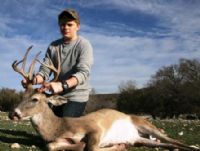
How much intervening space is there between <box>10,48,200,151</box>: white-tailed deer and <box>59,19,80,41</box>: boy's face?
47.6 inches

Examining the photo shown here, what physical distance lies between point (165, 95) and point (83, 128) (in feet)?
143

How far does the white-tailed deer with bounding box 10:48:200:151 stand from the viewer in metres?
8.18

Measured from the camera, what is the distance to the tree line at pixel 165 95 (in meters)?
48.7

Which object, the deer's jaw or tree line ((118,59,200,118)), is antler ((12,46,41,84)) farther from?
tree line ((118,59,200,118))

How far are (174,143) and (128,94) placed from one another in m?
45.3

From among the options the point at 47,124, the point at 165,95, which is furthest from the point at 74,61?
the point at 165,95

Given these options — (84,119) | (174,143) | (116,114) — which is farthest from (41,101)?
(174,143)

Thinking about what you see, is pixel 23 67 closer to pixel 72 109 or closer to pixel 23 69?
pixel 23 69

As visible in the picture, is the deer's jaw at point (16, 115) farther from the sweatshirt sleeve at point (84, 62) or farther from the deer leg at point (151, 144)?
the deer leg at point (151, 144)

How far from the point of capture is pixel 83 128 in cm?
833

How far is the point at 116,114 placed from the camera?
9461mm

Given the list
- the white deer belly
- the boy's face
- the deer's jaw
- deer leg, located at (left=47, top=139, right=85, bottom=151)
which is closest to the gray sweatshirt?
the boy's face

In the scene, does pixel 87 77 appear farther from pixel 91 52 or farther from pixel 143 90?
pixel 143 90

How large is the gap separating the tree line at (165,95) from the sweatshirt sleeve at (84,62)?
3731 centimetres
